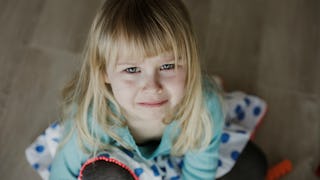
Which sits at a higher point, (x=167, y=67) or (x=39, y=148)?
(x=167, y=67)

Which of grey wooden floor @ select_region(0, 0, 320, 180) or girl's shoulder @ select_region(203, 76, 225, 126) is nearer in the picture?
girl's shoulder @ select_region(203, 76, 225, 126)

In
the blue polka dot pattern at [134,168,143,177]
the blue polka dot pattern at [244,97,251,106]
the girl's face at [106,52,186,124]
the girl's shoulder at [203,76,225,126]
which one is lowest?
the blue polka dot pattern at [134,168,143,177]

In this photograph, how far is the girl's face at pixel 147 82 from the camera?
0.72 meters

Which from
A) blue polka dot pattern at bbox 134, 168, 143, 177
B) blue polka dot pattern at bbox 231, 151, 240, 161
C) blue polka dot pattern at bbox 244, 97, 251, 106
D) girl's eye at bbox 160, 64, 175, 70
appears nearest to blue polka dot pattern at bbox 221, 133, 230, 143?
blue polka dot pattern at bbox 231, 151, 240, 161

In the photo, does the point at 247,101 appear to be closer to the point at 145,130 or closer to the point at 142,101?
the point at 145,130

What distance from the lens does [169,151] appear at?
3.26 ft

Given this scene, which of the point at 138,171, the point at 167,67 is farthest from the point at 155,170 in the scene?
the point at 167,67

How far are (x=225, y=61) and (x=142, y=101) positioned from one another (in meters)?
0.59

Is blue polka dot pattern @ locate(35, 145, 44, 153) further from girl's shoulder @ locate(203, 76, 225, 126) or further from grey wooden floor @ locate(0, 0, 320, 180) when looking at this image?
girl's shoulder @ locate(203, 76, 225, 126)

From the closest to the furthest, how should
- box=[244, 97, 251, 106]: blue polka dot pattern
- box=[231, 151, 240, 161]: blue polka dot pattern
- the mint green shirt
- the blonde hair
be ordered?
the blonde hair < the mint green shirt < box=[231, 151, 240, 161]: blue polka dot pattern < box=[244, 97, 251, 106]: blue polka dot pattern

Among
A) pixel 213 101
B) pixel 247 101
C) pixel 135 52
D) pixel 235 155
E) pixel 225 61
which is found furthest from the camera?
pixel 225 61

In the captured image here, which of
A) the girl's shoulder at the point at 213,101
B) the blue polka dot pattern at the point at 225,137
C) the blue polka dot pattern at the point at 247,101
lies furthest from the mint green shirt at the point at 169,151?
the blue polka dot pattern at the point at 247,101

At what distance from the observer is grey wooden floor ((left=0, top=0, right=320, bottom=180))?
117 centimetres

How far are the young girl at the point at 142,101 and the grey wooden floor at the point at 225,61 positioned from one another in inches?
10.5
